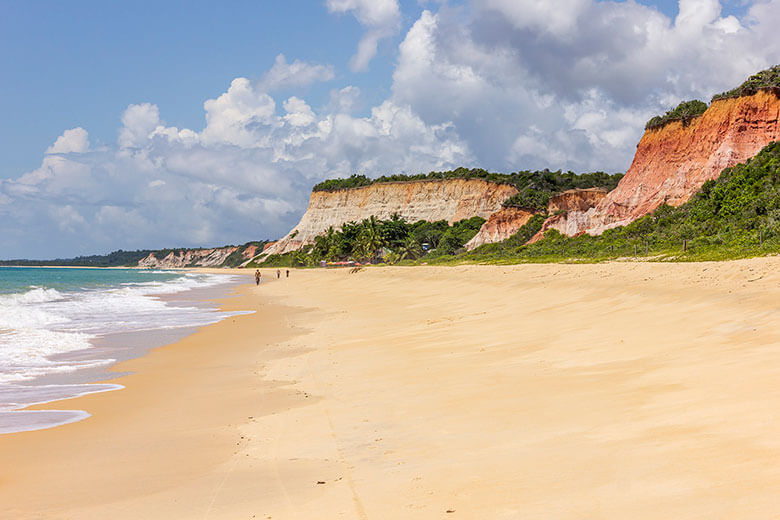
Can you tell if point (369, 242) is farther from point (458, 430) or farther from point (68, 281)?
point (458, 430)

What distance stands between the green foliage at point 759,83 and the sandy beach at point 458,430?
1754 inches

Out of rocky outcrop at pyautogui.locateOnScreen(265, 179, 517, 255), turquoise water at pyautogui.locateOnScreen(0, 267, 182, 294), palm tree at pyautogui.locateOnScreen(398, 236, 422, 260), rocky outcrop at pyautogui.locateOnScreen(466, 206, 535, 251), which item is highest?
rocky outcrop at pyautogui.locateOnScreen(265, 179, 517, 255)

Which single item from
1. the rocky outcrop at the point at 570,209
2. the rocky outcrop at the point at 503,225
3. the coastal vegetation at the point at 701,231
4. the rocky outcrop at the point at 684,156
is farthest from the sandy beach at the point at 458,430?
the rocky outcrop at the point at 503,225

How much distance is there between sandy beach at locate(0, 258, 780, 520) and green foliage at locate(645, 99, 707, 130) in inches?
1993

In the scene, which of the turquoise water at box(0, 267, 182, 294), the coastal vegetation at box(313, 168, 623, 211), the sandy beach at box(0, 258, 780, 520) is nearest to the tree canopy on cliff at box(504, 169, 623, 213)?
the coastal vegetation at box(313, 168, 623, 211)

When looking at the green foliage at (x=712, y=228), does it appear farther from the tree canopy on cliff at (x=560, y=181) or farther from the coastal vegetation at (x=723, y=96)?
the tree canopy on cliff at (x=560, y=181)

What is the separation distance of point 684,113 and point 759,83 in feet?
28.4

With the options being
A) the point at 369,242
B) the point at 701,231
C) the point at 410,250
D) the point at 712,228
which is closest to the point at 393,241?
the point at 369,242

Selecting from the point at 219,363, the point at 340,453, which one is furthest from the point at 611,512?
the point at 219,363

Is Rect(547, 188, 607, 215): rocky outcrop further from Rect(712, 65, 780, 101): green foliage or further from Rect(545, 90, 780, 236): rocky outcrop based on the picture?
Rect(712, 65, 780, 101): green foliage

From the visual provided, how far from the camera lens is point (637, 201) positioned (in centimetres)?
5750

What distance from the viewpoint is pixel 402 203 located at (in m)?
130

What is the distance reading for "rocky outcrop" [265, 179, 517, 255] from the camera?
380ft

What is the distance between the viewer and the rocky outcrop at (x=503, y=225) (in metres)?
78.8
